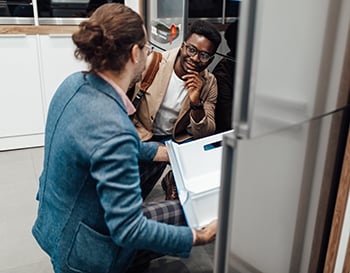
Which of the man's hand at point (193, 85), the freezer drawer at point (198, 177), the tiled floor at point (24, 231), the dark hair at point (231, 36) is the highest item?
the dark hair at point (231, 36)

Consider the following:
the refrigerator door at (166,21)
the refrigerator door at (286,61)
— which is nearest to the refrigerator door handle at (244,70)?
the refrigerator door at (286,61)

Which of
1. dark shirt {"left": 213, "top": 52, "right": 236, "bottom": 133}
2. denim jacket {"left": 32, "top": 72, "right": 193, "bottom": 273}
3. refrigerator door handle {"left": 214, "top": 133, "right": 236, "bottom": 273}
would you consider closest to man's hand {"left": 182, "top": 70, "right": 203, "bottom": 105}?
dark shirt {"left": 213, "top": 52, "right": 236, "bottom": 133}

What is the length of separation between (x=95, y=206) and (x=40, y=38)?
1825 millimetres

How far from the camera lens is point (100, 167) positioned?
0.99 metres

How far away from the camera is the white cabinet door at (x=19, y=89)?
102 inches

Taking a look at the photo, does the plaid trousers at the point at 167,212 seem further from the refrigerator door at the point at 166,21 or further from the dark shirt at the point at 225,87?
the refrigerator door at the point at 166,21

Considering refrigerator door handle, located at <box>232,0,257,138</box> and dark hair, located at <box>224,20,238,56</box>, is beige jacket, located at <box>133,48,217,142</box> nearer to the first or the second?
dark hair, located at <box>224,20,238,56</box>

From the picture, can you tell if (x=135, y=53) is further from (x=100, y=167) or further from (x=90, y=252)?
(x=90, y=252)

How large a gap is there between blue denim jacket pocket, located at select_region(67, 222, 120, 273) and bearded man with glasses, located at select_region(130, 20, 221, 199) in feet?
1.79

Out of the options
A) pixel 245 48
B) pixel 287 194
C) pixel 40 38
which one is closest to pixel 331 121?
pixel 287 194

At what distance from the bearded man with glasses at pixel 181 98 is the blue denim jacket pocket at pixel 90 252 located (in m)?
0.54

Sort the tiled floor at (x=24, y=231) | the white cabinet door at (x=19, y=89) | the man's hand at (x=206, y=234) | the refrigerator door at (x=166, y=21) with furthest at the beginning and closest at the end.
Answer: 1. the white cabinet door at (x=19, y=89)
2. the refrigerator door at (x=166, y=21)
3. the tiled floor at (x=24, y=231)
4. the man's hand at (x=206, y=234)

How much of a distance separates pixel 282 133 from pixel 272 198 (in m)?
0.19

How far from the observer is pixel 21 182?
7.78 feet
